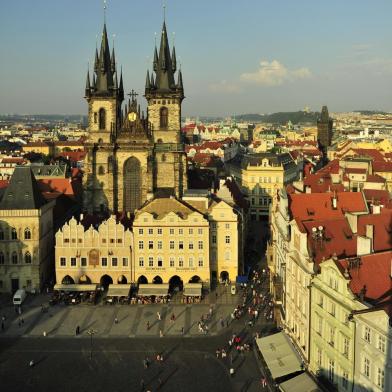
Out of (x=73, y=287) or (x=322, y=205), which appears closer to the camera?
(x=322, y=205)

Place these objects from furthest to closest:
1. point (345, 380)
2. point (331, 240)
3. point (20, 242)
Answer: point (20, 242), point (331, 240), point (345, 380)

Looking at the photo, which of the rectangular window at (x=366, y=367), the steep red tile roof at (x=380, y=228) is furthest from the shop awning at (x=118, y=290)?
the rectangular window at (x=366, y=367)

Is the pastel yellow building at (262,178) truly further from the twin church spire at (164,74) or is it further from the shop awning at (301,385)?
the shop awning at (301,385)

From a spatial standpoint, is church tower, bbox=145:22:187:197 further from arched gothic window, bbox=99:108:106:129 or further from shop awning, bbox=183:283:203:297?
shop awning, bbox=183:283:203:297

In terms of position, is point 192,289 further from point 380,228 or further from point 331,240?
point 380,228

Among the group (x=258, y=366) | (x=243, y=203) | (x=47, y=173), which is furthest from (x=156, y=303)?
(x=47, y=173)

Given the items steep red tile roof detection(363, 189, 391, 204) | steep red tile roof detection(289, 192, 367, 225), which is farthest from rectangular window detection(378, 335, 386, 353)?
steep red tile roof detection(363, 189, 391, 204)

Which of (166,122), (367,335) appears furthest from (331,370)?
(166,122)
